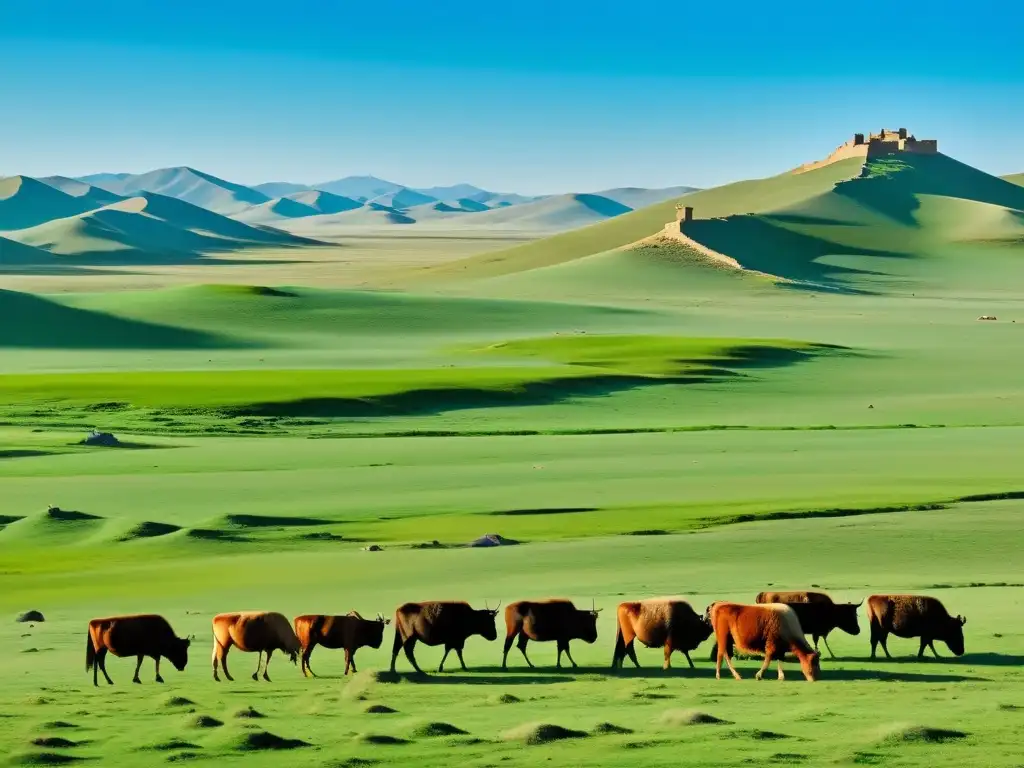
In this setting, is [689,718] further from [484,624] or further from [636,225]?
[636,225]

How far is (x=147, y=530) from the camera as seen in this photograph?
2470 cm

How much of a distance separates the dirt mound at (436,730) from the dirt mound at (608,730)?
962 mm

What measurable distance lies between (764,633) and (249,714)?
4.55 meters

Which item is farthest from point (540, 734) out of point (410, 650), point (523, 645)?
point (523, 645)

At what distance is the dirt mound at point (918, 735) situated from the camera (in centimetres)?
1162

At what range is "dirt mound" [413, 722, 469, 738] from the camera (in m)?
12.0

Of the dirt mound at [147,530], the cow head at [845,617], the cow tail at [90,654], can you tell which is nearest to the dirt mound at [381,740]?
the cow tail at [90,654]

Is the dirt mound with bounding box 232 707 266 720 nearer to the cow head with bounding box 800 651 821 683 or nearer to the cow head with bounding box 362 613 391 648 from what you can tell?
the cow head with bounding box 362 613 391 648

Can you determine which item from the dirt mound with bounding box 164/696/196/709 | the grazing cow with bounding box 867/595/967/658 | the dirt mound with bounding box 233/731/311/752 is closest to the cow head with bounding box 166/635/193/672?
the dirt mound with bounding box 164/696/196/709

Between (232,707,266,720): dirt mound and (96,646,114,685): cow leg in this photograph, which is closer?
(232,707,266,720): dirt mound

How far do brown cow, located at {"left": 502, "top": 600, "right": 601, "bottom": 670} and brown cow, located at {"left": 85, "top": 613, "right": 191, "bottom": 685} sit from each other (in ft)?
9.87

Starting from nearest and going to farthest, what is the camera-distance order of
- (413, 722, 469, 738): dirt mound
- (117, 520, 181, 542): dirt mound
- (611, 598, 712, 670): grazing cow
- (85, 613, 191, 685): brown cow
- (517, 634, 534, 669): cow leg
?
1. (413, 722, 469, 738): dirt mound
2. (85, 613, 191, 685): brown cow
3. (611, 598, 712, 670): grazing cow
4. (517, 634, 534, 669): cow leg
5. (117, 520, 181, 542): dirt mound

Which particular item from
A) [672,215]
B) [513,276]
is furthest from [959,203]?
[513,276]

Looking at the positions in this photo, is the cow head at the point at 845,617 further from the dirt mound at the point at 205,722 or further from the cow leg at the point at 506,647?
the dirt mound at the point at 205,722
